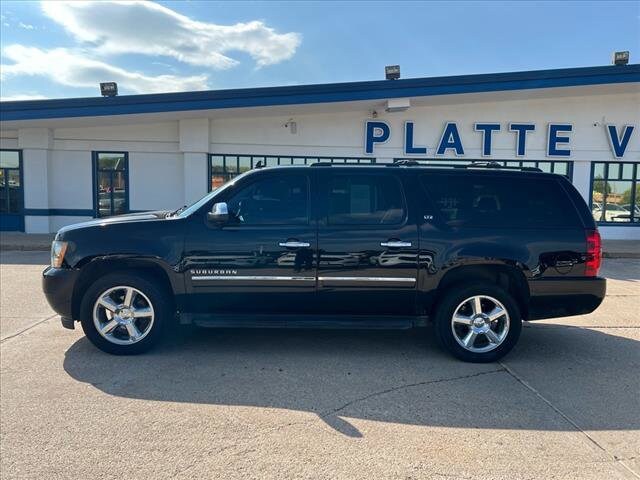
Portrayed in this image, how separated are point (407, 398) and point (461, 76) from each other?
13.7 m

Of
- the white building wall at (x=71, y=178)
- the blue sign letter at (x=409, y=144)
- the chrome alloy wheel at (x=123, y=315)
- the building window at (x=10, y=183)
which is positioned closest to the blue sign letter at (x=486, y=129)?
the blue sign letter at (x=409, y=144)

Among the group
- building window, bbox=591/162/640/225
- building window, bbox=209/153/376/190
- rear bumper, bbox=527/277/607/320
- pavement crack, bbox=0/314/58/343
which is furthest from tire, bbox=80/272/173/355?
building window, bbox=591/162/640/225

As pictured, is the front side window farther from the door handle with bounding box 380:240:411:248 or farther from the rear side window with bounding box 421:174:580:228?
the rear side window with bounding box 421:174:580:228

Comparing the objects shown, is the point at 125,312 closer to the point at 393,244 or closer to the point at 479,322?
the point at 393,244

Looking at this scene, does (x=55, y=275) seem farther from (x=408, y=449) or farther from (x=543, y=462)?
(x=543, y=462)

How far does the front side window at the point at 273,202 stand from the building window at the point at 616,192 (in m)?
16.2

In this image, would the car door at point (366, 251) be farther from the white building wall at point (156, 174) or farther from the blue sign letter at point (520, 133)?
the blue sign letter at point (520, 133)

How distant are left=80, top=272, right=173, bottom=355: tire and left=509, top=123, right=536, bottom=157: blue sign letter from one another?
50.4ft

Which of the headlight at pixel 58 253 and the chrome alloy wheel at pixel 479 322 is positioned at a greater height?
the headlight at pixel 58 253

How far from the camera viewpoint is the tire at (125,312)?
4.90 metres

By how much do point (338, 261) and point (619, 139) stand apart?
16.6m

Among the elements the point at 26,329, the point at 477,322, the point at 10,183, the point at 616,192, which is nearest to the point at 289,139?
the point at 10,183

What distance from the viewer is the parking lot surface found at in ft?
10.1

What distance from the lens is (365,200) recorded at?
496 cm
